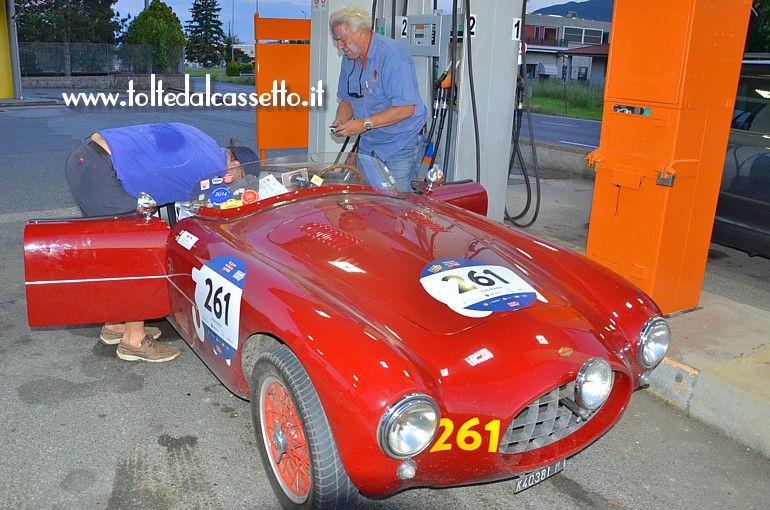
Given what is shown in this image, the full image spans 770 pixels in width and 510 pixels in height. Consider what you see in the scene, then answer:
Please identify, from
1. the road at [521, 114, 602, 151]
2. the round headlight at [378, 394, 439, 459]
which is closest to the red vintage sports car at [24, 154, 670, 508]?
the round headlight at [378, 394, 439, 459]

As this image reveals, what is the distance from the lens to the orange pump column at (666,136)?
4199 mm

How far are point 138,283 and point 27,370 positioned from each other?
0.96m

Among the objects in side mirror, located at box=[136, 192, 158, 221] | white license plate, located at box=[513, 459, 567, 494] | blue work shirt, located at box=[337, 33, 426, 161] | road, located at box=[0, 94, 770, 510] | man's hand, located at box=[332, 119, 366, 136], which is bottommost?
road, located at box=[0, 94, 770, 510]

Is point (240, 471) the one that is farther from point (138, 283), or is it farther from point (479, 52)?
point (479, 52)

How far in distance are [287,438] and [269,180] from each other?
161 centimetres

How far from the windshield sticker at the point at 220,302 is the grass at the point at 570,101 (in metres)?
26.2

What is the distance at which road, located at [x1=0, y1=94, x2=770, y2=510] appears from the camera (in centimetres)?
296

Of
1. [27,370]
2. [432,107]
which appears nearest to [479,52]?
[432,107]

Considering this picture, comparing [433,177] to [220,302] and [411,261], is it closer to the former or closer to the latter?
[411,261]

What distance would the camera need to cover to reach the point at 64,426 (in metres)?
3.45

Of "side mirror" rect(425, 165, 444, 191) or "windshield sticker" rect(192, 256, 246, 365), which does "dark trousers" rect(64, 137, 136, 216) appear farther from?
"side mirror" rect(425, 165, 444, 191)

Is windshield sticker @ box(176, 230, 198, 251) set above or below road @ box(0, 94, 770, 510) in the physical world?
above

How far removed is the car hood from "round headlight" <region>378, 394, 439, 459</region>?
1.54 feet

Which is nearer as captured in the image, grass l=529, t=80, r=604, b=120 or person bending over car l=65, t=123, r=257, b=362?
person bending over car l=65, t=123, r=257, b=362
